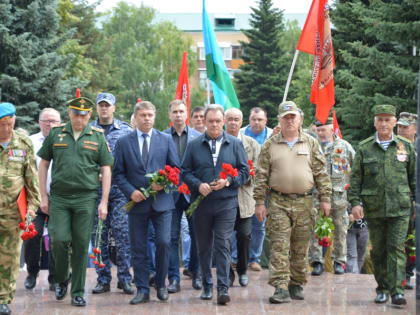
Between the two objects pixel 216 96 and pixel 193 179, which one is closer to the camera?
pixel 193 179

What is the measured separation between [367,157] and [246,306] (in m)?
2.24

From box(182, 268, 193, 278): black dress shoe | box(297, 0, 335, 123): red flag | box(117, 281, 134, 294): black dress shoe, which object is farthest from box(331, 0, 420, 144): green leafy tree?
box(117, 281, 134, 294): black dress shoe

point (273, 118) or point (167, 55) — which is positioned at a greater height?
point (167, 55)

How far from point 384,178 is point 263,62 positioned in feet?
156

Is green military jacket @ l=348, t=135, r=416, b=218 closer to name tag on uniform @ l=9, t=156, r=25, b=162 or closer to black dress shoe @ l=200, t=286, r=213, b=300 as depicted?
black dress shoe @ l=200, t=286, r=213, b=300

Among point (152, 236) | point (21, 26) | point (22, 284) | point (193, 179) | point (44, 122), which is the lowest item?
point (22, 284)

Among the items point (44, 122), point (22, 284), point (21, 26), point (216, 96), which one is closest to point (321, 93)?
point (216, 96)

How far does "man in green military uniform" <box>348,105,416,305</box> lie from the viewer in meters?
8.79

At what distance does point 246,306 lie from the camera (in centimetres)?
882

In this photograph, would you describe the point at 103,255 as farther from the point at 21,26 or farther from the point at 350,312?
the point at 21,26

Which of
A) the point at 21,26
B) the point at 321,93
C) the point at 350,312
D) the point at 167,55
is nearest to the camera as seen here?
the point at 350,312

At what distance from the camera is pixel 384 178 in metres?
8.88

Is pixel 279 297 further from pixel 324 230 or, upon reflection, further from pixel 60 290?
pixel 60 290

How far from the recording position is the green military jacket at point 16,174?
8391 mm
